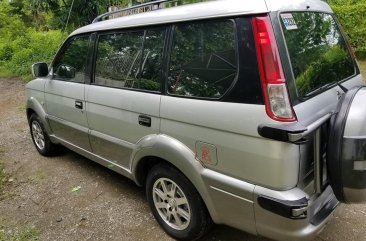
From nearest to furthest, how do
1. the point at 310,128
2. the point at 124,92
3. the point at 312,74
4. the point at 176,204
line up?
1. the point at 310,128
2. the point at 312,74
3. the point at 176,204
4. the point at 124,92

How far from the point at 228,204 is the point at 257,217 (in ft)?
0.74

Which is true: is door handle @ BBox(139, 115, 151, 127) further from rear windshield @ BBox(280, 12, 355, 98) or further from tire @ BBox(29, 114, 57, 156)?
tire @ BBox(29, 114, 57, 156)

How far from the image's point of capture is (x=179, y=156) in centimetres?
266

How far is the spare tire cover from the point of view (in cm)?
211

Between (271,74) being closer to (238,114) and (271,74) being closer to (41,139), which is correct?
(238,114)

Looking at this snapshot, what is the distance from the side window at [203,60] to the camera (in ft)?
7.72

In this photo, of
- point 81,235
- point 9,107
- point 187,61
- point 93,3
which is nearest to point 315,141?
point 187,61

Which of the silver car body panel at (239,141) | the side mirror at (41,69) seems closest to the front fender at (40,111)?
the side mirror at (41,69)

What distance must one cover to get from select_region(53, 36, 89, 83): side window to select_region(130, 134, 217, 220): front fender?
1.35 m

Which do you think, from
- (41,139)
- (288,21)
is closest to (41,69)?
(41,139)

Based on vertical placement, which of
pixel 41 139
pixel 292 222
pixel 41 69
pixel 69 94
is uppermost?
pixel 41 69

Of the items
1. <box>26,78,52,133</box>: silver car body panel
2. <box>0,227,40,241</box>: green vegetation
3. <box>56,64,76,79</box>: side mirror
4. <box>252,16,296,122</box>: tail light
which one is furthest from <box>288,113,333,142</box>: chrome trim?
<box>26,78,52,133</box>: silver car body panel

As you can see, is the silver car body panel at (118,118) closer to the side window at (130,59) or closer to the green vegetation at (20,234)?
the side window at (130,59)

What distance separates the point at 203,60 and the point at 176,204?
1.21 m
